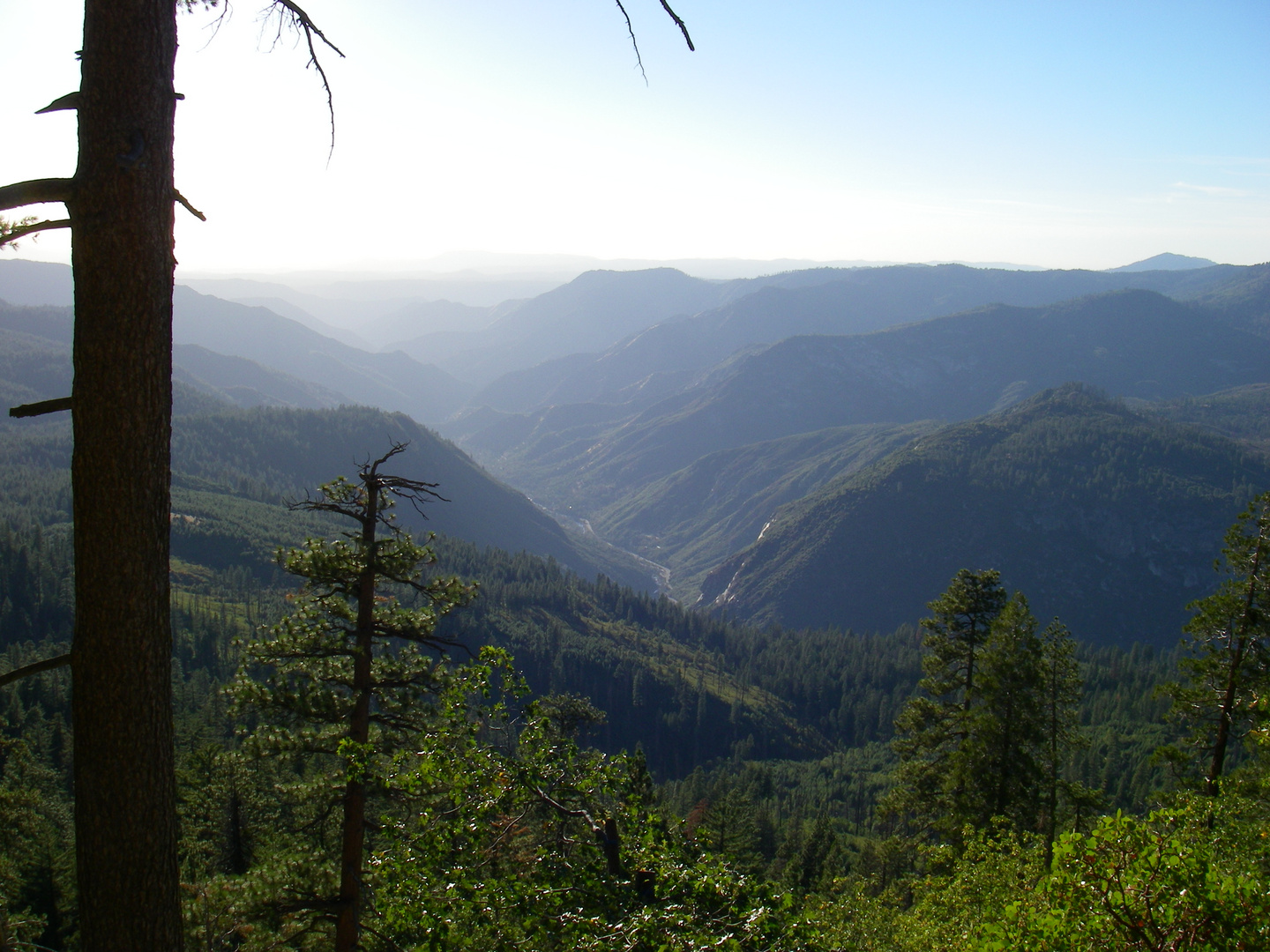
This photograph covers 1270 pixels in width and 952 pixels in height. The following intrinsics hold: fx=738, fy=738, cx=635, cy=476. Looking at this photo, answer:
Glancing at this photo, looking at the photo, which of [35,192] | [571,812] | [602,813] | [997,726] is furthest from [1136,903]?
[997,726]

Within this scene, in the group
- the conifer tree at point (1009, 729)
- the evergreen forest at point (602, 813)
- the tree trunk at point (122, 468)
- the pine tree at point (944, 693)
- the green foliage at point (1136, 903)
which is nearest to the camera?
the tree trunk at point (122, 468)

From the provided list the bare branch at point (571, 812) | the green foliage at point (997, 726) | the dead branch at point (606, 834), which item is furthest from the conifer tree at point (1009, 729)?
the bare branch at point (571, 812)

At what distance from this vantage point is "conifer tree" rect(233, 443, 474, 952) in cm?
1198

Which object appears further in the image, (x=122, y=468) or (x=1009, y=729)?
(x=1009, y=729)

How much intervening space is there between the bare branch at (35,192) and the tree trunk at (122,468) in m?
0.06

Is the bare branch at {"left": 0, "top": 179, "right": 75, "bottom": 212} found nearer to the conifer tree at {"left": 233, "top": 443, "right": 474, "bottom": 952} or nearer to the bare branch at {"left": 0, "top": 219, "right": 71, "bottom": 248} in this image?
the bare branch at {"left": 0, "top": 219, "right": 71, "bottom": 248}

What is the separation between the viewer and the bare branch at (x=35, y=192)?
14.0 feet

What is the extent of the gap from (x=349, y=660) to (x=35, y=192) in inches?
411

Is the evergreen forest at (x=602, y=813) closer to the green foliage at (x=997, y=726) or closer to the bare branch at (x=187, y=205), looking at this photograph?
the green foliage at (x=997, y=726)

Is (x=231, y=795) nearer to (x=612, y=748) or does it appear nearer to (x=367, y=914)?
(x=367, y=914)

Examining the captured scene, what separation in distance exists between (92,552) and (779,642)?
19268cm

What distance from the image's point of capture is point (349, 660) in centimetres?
1339

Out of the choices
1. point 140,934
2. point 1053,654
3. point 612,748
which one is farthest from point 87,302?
point 612,748

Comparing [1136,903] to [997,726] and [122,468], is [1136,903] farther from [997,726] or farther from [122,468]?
[997,726]
